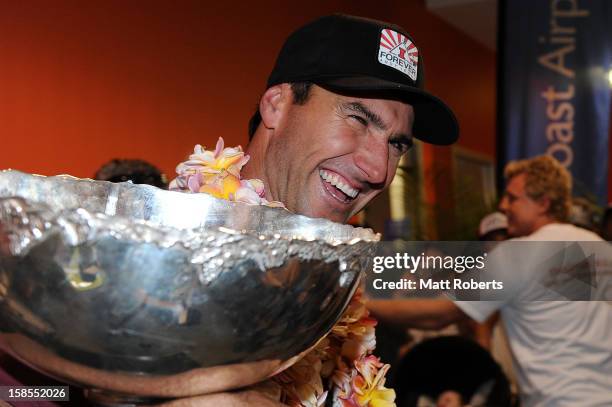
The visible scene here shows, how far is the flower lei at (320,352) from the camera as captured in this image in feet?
2.50

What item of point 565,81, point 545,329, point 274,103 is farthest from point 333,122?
point 565,81

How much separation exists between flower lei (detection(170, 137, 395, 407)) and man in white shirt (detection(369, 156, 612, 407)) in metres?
0.13

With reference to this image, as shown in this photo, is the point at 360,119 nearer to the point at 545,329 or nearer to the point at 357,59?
the point at 357,59

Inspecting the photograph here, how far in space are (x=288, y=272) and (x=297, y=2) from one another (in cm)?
360

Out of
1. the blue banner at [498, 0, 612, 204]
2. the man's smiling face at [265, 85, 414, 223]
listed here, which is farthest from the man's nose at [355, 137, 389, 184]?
the blue banner at [498, 0, 612, 204]

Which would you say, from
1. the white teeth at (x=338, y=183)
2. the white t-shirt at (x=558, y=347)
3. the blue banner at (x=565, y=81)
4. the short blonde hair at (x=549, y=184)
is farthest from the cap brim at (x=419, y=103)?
the blue banner at (x=565, y=81)

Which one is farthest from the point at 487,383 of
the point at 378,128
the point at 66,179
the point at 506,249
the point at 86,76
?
the point at 86,76

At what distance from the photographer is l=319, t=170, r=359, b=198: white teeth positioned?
39.9 inches

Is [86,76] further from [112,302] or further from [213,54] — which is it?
[112,302]

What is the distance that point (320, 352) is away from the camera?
86cm

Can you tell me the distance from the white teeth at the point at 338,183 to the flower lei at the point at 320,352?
13 cm

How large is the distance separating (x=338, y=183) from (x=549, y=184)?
181 centimetres

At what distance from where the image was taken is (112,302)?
A: 39 cm

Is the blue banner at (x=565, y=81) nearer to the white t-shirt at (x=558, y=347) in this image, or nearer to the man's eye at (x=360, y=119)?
the white t-shirt at (x=558, y=347)
